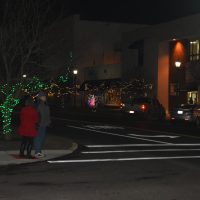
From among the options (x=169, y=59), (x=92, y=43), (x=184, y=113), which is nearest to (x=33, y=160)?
(x=184, y=113)

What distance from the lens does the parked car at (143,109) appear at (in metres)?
39.4

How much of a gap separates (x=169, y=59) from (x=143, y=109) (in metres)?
14.7

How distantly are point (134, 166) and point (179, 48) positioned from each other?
38.2 metres

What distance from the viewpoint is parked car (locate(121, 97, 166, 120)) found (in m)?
39.4

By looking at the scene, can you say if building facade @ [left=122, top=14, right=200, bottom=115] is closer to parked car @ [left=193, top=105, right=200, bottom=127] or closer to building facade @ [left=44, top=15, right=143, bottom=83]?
parked car @ [left=193, top=105, right=200, bottom=127]

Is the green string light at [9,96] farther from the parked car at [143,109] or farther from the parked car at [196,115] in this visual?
the parked car at [143,109]

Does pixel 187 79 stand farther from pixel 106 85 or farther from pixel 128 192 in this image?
pixel 128 192

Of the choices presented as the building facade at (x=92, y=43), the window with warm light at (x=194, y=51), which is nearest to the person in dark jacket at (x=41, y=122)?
the window with warm light at (x=194, y=51)

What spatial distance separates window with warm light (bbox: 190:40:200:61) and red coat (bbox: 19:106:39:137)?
112 feet

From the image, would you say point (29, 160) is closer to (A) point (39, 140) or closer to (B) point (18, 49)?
(A) point (39, 140)

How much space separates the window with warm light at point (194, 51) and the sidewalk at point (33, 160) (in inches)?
1133

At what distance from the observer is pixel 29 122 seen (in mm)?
15391

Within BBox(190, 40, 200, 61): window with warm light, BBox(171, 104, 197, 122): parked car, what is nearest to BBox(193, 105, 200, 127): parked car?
BBox(171, 104, 197, 122): parked car

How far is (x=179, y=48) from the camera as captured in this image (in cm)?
5159
